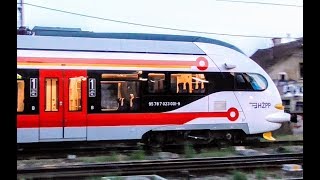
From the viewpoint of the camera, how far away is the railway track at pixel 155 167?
5.00m

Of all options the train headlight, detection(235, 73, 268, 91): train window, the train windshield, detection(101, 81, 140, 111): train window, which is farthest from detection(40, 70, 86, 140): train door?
the train headlight

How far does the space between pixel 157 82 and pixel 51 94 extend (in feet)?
5.87

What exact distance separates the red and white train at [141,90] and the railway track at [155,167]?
1.61 m

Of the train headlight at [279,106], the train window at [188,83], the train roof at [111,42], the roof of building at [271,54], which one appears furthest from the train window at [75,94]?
the train headlight at [279,106]

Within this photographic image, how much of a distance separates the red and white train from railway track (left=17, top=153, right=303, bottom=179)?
161 cm

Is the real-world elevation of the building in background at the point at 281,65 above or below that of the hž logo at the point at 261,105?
above

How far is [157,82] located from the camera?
24.4 feet

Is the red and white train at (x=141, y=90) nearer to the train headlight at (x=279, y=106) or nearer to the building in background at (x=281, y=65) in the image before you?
the train headlight at (x=279, y=106)

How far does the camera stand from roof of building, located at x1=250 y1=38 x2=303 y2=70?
326 inches

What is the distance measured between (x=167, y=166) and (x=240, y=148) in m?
2.55

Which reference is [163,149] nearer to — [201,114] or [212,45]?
[201,114]

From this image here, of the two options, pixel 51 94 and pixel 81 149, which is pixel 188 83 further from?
pixel 51 94

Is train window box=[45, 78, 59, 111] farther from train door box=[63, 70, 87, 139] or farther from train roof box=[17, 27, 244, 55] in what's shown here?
train roof box=[17, 27, 244, 55]
